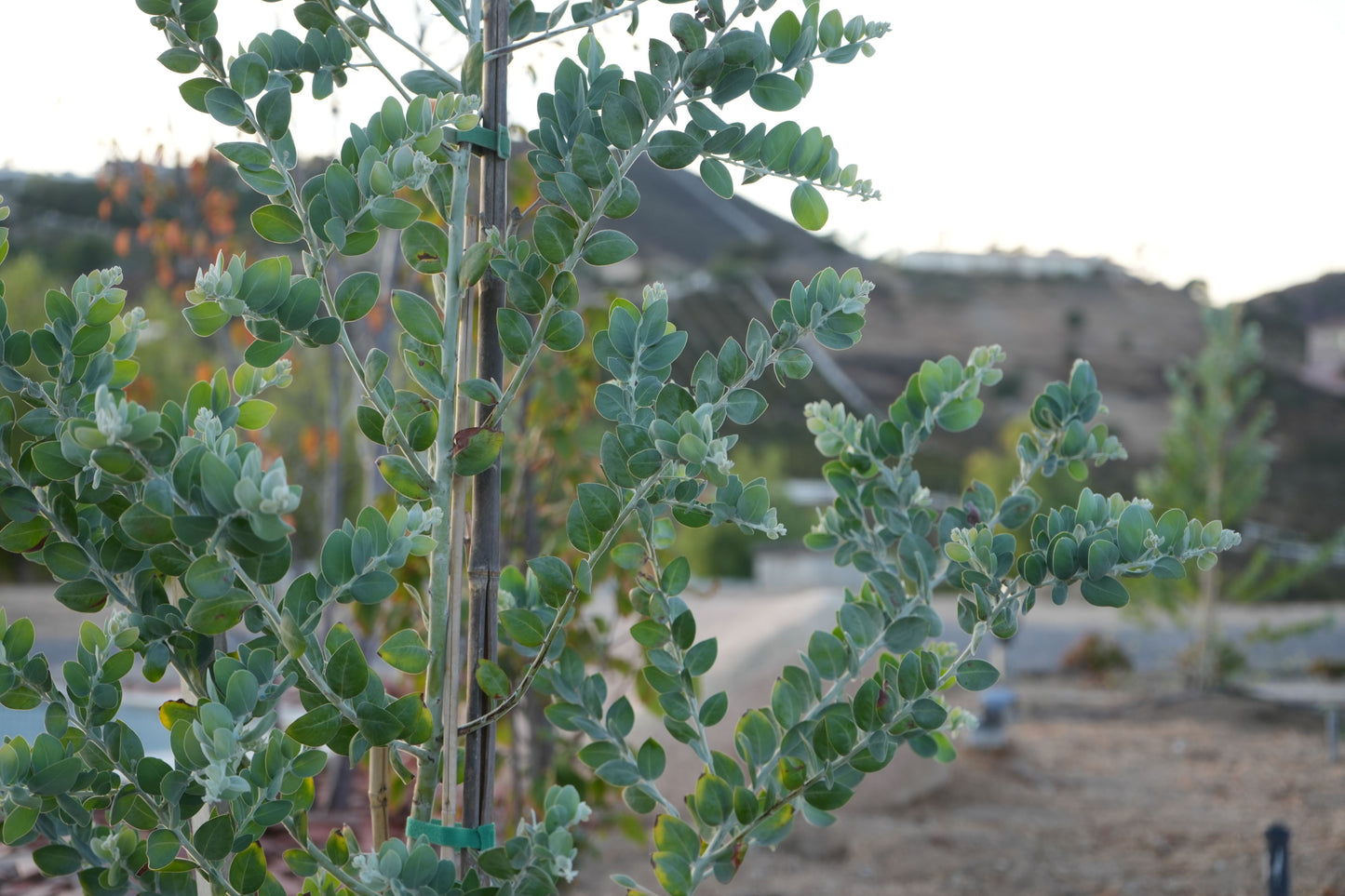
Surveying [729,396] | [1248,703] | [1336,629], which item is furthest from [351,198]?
[1336,629]

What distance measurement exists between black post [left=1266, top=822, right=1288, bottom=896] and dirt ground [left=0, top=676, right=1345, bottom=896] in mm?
1070

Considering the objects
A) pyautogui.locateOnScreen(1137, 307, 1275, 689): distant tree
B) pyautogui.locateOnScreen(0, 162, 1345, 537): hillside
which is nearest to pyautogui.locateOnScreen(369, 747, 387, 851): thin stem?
pyautogui.locateOnScreen(1137, 307, 1275, 689): distant tree

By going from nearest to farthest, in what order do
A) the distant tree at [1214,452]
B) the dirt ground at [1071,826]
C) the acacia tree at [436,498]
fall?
the acacia tree at [436,498]
the dirt ground at [1071,826]
the distant tree at [1214,452]

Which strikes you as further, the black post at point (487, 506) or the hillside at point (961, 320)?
the hillside at point (961, 320)

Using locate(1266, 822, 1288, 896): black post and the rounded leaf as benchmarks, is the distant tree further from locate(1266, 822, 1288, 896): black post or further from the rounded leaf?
the rounded leaf

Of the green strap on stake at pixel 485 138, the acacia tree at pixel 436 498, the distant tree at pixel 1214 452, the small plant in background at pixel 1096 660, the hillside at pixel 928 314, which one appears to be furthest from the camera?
the hillside at pixel 928 314

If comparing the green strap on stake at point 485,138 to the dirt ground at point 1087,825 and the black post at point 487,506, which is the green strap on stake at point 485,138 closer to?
the black post at point 487,506

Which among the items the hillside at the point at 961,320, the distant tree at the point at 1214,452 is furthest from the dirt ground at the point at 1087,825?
the hillside at the point at 961,320

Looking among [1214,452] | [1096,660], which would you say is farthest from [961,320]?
[1214,452]

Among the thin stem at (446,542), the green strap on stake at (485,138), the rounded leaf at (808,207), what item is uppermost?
the green strap on stake at (485,138)

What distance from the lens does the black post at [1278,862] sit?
125 inches

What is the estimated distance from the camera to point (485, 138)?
1216 mm

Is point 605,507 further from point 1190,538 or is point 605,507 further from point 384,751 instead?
point 1190,538

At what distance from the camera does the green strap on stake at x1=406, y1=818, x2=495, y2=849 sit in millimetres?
1135
